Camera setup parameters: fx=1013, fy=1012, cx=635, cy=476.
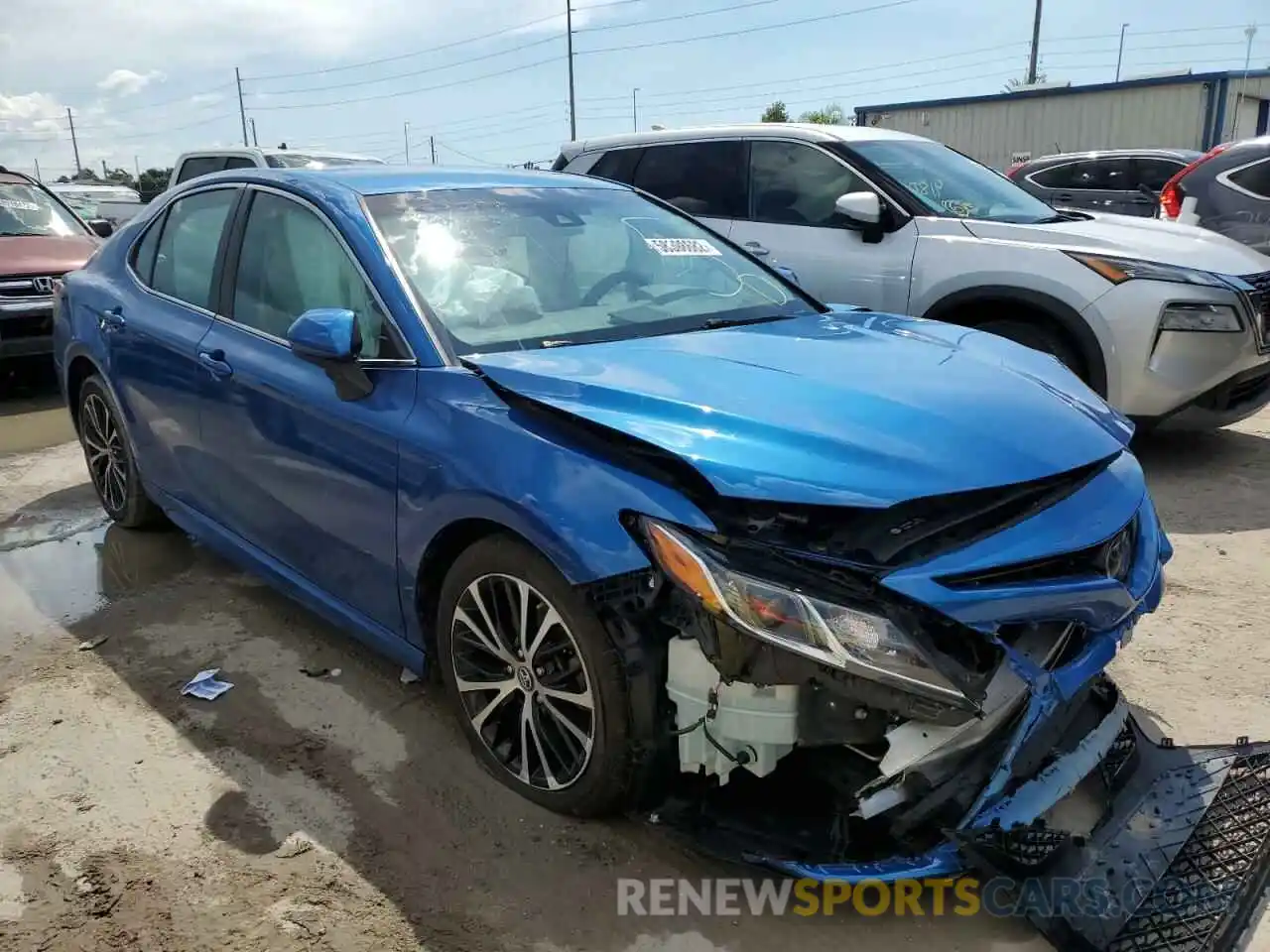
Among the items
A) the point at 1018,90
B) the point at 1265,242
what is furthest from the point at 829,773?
the point at 1018,90

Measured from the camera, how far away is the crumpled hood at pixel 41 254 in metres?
8.02

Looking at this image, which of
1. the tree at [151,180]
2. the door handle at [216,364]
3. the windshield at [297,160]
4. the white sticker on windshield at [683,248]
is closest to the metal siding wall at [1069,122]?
the windshield at [297,160]

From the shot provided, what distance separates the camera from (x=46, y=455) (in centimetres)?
662

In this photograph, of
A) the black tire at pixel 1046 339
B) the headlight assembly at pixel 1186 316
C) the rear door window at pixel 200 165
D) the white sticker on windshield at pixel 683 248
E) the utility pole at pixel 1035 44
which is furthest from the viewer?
the utility pole at pixel 1035 44

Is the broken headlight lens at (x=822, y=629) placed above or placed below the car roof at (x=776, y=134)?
below

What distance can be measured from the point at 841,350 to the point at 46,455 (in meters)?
5.75

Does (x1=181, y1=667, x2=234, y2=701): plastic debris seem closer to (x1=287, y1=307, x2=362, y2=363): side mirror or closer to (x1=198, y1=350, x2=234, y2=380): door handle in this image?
(x1=198, y1=350, x2=234, y2=380): door handle

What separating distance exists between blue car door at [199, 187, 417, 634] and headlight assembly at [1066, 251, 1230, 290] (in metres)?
3.91

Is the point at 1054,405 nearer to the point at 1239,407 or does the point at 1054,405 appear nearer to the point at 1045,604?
the point at 1045,604

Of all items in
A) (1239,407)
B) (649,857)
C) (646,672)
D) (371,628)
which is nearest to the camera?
(646,672)

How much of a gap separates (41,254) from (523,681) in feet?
25.1

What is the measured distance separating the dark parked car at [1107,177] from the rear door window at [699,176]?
6.86 meters

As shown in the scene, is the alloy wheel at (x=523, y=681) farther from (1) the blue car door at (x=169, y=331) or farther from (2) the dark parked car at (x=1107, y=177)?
(2) the dark parked car at (x=1107, y=177)

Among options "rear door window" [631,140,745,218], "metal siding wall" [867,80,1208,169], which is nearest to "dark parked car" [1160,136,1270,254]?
"rear door window" [631,140,745,218]
